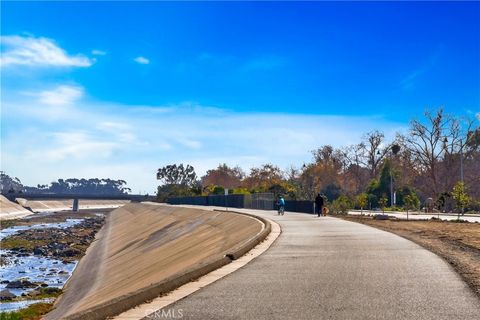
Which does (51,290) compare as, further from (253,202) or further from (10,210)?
(10,210)

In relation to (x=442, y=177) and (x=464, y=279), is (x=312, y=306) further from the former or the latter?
(x=442, y=177)

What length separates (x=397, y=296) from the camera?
9062mm

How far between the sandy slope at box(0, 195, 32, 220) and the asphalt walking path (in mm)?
118601

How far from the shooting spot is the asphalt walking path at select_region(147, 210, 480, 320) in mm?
7977

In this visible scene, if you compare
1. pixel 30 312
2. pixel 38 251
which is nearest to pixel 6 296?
pixel 30 312

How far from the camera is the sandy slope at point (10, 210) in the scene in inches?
4969

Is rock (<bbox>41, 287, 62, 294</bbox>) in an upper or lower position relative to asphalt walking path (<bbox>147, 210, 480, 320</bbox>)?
lower

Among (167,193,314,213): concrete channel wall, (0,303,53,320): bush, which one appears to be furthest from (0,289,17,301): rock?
(167,193,314,213): concrete channel wall

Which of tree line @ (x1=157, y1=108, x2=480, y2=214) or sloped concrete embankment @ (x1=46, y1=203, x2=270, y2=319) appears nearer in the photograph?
sloped concrete embankment @ (x1=46, y1=203, x2=270, y2=319)

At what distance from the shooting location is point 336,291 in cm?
955

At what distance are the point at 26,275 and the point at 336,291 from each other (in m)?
Answer: 34.7

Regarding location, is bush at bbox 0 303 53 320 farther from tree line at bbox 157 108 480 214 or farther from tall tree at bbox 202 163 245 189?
tall tree at bbox 202 163 245 189

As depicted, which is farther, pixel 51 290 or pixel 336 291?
pixel 51 290

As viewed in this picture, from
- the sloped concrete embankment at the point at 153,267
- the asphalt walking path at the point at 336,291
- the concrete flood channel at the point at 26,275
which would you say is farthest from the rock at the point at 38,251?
the asphalt walking path at the point at 336,291
